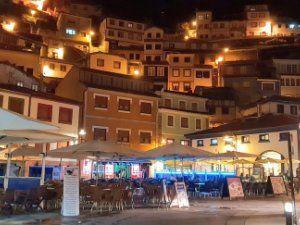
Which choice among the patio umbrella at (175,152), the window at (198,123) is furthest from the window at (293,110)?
the patio umbrella at (175,152)

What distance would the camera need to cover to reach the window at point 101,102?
44697mm

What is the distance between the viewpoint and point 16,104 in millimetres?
36750

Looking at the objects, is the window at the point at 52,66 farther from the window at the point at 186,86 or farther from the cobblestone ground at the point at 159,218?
the cobblestone ground at the point at 159,218

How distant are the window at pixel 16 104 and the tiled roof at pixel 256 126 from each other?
20886 millimetres

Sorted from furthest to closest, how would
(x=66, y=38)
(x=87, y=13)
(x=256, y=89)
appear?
(x=87, y=13), (x=66, y=38), (x=256, y=89)

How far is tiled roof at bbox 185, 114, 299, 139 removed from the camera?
4144cm

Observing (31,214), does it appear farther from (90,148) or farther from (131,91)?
(131,91)

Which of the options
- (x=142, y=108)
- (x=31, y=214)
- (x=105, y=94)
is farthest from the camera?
(x=142, y=108)

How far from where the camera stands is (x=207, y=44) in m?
91.7

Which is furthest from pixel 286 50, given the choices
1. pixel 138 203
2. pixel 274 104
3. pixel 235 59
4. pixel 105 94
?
pixel 138 203

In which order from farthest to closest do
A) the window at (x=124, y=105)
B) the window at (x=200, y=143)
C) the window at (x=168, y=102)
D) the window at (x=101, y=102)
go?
the window at (x=168, y=102) < the window at (x=200, y=143) < the window at (x=124, y=105) < the window at (x=101, y=102)

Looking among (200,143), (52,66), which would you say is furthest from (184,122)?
(52,66)

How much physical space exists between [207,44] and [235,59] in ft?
35.6

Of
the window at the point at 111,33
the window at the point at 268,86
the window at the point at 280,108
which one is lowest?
the window at the point at 280,108
